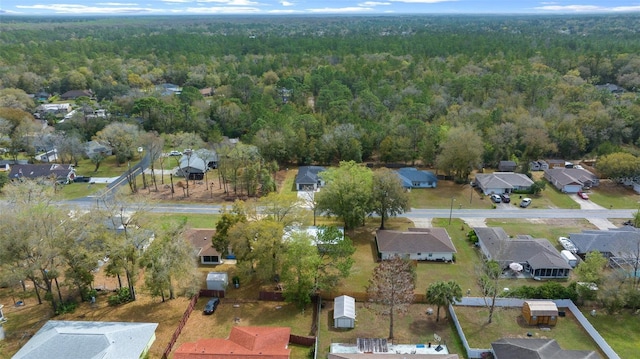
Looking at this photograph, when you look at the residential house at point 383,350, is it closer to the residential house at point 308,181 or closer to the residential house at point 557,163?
the residential house at point 308,181

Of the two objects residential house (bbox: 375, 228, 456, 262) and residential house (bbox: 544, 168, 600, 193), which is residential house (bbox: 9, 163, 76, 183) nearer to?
residential house (bbox: 375, 228, 456, 262)

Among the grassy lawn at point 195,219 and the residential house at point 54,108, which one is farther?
the residential house at point 54,108

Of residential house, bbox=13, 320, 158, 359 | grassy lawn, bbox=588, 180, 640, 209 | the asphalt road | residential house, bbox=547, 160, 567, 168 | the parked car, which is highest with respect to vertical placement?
residential house, bbox=13, 320, 158, 359

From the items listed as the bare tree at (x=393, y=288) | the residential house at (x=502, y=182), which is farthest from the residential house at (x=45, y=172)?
the residential house at (x=502, y=182)

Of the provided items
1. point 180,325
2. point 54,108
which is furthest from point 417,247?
point 54,108

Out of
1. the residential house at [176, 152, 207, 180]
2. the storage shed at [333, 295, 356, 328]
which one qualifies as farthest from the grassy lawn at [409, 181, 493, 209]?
the residential house at [176, 152, 207, 180]

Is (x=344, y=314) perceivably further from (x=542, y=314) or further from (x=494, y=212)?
(x=494, y=212)

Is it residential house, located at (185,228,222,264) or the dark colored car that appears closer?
the dark colored car
